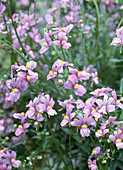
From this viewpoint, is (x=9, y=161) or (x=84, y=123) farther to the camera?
(x=9, y=161)

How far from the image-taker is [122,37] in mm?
1441

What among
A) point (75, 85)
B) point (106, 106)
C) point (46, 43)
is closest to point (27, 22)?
point (46, 43)

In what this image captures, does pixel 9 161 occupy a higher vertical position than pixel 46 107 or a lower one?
lower

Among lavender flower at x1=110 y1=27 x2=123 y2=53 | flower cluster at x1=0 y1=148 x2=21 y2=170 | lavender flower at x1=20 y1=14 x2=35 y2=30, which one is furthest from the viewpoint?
lavender flower at x1=20 y1=14 x2=35 y2=30

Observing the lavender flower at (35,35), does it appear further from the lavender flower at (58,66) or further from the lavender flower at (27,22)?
the lavender flower at (58,66)

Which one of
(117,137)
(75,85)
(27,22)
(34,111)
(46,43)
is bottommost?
(117,137)

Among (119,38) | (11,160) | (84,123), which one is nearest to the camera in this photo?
(84,123)

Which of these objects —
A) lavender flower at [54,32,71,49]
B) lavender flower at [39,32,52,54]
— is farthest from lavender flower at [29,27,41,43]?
lavender flower at [54,32,71,49]

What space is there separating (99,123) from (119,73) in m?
1.14

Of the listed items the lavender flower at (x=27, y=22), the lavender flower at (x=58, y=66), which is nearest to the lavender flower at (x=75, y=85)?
the lavender flower at (x=58, y=66)

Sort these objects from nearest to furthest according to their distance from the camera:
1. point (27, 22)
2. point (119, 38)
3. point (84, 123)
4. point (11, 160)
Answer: point (84, 123) < point (119, 38) < point (11, 160) < point (27, 22)

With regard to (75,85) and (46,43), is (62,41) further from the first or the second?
(75,85)

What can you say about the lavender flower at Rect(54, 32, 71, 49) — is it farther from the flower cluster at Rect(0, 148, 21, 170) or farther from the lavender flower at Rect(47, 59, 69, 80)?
the flower cluster at Rect(0, 148, 21, 170)

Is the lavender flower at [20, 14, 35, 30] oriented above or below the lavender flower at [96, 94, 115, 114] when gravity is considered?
above
